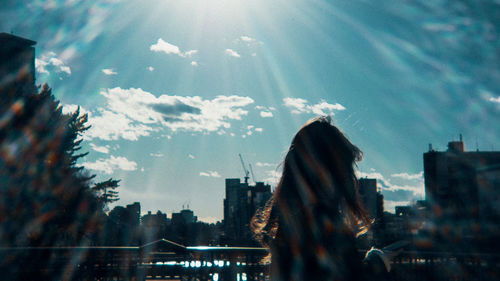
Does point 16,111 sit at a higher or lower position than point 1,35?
lower

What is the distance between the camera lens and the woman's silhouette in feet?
4.81

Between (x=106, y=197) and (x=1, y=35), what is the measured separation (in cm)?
2708

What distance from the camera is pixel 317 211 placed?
5.01ft

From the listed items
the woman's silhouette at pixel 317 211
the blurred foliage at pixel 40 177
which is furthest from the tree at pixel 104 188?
the woman's silhouette at pixel 317 211

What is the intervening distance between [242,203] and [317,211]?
143721mm

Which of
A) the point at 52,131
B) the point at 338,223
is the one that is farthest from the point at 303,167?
the point at 52,131

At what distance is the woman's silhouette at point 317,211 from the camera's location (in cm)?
147

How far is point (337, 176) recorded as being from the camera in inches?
62.4

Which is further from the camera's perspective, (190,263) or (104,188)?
(104,188)

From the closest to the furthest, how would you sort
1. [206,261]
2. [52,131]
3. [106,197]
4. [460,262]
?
[460,262], [206,261], [52,131], [106,197]

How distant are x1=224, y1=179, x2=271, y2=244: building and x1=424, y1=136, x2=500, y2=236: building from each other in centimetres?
3003

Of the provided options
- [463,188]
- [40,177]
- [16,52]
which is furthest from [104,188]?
→ [463,188]

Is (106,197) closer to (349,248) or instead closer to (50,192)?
(50,192)

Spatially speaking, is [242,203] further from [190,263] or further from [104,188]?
[190,263]
